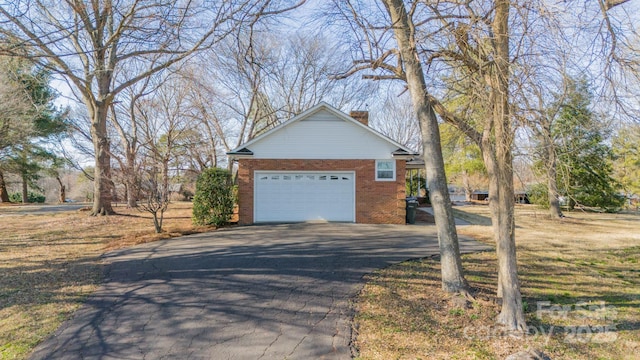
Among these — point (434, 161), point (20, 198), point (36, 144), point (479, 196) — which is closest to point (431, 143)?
point (434, 161)

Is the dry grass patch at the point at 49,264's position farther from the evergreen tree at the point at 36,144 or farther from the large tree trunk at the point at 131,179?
the evergreen tree at the point at 36,144

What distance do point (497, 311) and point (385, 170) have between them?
920 centimetres

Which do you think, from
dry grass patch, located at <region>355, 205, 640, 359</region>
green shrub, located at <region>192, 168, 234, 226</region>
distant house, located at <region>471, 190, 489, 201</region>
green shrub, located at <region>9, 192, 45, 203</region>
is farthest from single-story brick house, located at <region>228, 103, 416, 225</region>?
green shrub, located at <region>9, 192, 45, 203</region>

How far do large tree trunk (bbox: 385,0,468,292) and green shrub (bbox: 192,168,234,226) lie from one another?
9444mm

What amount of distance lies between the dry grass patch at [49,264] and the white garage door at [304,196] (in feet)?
9.98

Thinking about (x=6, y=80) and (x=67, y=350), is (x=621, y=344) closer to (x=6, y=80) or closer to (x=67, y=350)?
(x=67, y=350)

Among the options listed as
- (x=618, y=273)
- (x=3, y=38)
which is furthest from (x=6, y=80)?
(x=618, y=273)

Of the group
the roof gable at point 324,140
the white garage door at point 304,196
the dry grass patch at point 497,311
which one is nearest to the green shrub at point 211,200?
the white garage door at point 304,196

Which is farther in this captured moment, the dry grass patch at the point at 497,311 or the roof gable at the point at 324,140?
the roof gable at the point at 324,140

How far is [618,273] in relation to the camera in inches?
281

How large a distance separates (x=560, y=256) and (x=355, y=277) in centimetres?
612

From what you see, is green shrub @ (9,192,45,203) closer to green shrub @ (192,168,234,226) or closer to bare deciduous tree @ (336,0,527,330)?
green shrub @ (192,168,234,226)

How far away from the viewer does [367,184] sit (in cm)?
1370

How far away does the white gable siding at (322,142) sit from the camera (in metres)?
13.6
